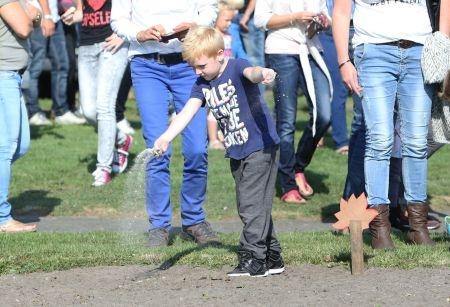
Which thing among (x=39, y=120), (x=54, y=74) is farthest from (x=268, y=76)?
(x=54, y=74)

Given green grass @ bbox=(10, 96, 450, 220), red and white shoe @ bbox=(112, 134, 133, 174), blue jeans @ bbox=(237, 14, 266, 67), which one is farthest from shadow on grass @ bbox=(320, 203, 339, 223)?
blue jeans @ bbox=(237, 14, 266, 67)

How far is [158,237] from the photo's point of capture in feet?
24.2

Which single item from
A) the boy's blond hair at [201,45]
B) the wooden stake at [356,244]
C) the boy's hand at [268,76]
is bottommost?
the wooden stake at [356,244]

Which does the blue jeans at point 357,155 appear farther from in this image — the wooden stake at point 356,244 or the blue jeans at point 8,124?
the blue jeans at point 8,124

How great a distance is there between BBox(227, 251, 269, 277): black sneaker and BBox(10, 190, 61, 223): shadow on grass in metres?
3.11

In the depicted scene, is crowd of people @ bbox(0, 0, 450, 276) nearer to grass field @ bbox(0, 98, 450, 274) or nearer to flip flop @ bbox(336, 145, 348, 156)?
grass field @ bbox(0, 98, 450, 274)

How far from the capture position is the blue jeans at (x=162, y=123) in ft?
24.2

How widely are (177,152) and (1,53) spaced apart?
4.01 meters

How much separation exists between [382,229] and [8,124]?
3.13 m

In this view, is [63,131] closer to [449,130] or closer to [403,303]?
[449,130]

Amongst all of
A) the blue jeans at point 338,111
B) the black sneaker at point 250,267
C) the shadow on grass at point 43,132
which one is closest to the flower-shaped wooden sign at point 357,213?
the black sneaker at point 250,267

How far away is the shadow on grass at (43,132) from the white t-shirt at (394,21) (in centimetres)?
694

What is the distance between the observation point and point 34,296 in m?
6.11


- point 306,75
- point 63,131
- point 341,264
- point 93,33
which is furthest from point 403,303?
point 63,131
